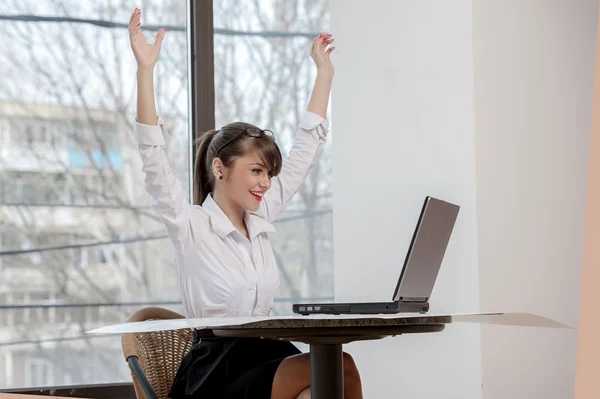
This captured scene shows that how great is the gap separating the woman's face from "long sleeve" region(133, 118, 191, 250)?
0.17 m

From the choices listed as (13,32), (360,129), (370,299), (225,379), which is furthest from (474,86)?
(13,32)

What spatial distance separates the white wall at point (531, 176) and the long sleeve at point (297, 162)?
71 cm

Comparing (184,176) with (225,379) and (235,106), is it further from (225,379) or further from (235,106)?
(225,379)

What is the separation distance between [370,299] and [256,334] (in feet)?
5.73

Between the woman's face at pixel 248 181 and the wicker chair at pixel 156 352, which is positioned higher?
the woman's face at pixel 248 181

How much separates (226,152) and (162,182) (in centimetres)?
32

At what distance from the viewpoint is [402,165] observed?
306cm

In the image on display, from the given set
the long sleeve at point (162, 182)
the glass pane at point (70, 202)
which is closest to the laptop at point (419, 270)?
the long sleeve at point (162, 182)

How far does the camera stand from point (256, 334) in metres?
1.38

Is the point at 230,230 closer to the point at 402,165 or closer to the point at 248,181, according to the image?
the point at 248,181

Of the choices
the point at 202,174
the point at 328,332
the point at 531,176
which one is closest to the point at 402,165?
the point at 531,176

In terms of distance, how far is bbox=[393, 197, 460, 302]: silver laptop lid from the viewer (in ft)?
5.87

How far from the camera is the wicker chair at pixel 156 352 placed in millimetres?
1942

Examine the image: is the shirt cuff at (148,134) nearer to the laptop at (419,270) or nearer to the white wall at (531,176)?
the laptop at (419,270)
